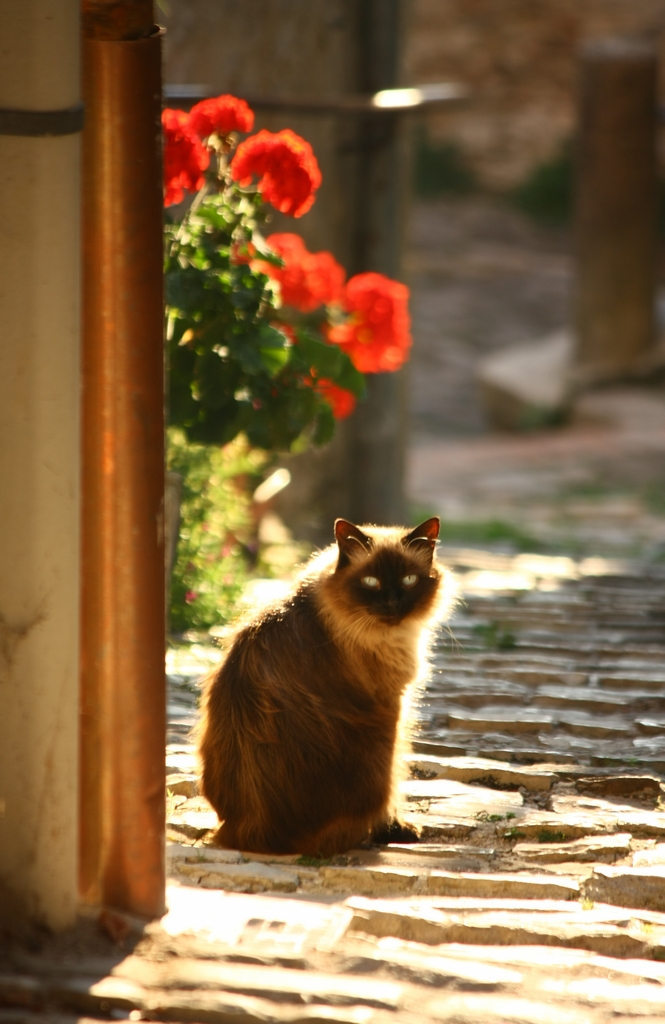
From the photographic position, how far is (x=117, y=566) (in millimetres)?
2344

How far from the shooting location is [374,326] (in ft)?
17.7

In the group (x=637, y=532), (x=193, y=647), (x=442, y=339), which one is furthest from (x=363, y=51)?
(x=442, y=339)

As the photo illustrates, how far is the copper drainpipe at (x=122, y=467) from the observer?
226cm

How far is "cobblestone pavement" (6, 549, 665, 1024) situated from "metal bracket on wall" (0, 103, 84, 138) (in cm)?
151

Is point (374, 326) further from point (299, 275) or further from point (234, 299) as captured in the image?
point (234, 299)

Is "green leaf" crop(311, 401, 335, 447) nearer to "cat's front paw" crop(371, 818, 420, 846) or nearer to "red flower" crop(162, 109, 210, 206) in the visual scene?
"red flower" crop(162, 109, 210, 206)

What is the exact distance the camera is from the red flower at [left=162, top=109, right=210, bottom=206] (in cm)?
414

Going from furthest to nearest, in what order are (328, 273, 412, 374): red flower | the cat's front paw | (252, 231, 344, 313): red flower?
(328, 273, 412, 374): red flower
(252, 231, 344, 313): red flower
the cat's front paw

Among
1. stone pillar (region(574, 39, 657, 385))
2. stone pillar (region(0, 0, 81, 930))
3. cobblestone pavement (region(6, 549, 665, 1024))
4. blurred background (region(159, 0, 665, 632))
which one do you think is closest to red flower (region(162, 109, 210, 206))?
blurred background (region(159, 0, 665, 632))

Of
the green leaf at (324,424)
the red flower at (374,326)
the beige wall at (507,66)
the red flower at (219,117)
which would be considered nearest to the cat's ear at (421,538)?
the green leaf at (324,424)

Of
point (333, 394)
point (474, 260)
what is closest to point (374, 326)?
point (333, 394)

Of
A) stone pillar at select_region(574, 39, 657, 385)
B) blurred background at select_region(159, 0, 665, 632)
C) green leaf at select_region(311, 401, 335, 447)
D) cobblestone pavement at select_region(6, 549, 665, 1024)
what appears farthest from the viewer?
stone pillar at select_region(574, 39, 657, 385)

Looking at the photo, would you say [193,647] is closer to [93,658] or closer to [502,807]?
[502,807]

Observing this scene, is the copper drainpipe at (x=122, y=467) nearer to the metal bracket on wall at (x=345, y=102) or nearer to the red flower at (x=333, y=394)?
the red flower at (x=333, y=394)
